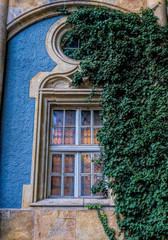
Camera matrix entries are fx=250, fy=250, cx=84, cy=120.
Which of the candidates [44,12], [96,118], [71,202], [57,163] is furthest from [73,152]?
[44,12]

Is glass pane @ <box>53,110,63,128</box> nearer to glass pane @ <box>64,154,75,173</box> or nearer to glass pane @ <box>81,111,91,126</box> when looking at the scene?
glass pane @ <box>81,111,91,126</box>

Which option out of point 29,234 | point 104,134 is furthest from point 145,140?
point 29,234

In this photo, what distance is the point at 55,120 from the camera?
15.2 ft

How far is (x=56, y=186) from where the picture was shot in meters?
4.34

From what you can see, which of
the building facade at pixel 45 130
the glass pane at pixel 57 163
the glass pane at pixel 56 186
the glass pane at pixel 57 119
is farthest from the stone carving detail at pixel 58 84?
the glass pane at pixel 56 186

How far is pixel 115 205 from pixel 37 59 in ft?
9.67

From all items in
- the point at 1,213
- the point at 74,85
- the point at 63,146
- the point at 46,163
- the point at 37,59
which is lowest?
the point at 1,213

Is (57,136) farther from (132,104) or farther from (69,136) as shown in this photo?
(132,104)

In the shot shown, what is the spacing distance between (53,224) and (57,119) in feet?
5.91

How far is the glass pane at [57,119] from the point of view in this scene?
4602 millimetres

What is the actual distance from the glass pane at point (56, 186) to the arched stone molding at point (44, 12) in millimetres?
2880

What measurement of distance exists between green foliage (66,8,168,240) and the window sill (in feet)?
0.74

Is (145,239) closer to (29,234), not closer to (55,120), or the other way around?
(29,234)

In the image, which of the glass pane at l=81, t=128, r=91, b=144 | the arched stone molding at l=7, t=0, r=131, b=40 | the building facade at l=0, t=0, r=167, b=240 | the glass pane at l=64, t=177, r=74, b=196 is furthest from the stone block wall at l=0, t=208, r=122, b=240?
the arched stone molding at l=7, t=0, r=131, b=40
